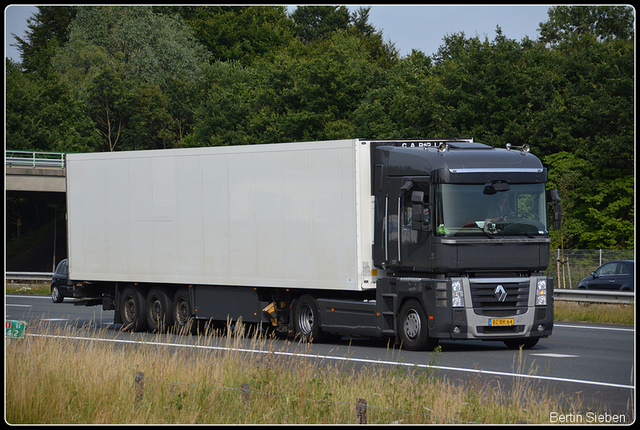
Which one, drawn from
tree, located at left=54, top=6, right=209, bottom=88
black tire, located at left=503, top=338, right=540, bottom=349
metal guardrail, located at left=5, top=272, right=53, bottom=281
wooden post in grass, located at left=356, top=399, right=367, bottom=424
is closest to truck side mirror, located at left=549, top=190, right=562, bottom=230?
black tire, located at left=503, top=338, right=540, bottom=349

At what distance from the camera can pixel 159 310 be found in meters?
19.4

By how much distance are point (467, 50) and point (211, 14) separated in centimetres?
4039

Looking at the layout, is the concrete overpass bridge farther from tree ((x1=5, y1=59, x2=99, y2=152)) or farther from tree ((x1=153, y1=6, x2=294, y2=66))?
tree ((x1=153, y1=6, x2=294, y2=66))

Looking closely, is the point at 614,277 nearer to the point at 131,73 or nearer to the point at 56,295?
the point at 56,295

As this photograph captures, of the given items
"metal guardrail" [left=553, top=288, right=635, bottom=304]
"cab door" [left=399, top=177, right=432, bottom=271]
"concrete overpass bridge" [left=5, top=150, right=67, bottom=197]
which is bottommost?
"metal guardrail" [left=553, top=288, right=635, bottom=304]

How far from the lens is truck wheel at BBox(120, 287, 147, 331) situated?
19.6 m

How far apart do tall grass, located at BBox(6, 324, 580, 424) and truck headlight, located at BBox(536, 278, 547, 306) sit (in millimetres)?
4240

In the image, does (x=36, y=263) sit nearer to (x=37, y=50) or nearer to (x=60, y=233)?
(x=60, y=233)

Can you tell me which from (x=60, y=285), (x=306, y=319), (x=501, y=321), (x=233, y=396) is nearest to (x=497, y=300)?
(x=501, y=321)

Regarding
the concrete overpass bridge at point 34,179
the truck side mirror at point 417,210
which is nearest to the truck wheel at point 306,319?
the truck side mirror at point 417,210

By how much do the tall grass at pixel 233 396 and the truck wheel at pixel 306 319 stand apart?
529 centimetres

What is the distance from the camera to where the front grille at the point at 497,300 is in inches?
579

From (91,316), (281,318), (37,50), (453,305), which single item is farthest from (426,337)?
(37,50)

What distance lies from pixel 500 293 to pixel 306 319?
3.78 meters
